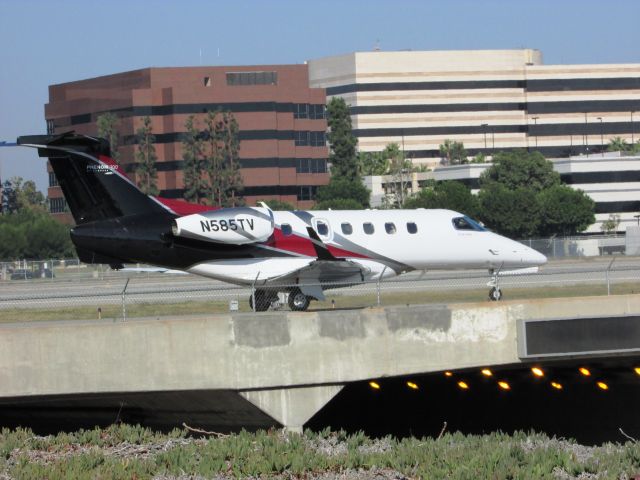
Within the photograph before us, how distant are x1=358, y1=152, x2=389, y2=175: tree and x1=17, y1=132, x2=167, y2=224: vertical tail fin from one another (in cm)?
11509

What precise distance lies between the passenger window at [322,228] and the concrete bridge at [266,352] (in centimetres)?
1110

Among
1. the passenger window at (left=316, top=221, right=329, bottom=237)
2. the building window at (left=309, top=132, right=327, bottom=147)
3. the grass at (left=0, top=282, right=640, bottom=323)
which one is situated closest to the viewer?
the grass at (left=0, top=282, right=640, bottom=323)

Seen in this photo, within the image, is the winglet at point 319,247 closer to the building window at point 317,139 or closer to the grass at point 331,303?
the grass at point 331,303

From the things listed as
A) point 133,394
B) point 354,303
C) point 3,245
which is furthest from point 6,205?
point 133,394

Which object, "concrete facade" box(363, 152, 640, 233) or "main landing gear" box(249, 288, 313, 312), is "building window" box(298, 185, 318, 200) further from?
"main landing gear" box(249, 288, 313, 312)

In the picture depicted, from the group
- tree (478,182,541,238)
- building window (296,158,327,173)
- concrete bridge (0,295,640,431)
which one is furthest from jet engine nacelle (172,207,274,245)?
building window (296,158,327,173)

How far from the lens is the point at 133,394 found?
21.0 meters

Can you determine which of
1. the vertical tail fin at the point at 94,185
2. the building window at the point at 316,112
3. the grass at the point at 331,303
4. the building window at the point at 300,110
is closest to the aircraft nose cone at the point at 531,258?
the grass at the point at 331,303

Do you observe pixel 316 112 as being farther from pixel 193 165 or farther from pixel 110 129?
pixel 110 129

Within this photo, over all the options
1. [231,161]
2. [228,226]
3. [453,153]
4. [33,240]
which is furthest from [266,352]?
[453,153]

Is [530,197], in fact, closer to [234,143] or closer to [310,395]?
[234,143]

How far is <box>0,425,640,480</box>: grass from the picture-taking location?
1761cm

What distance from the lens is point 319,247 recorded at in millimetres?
32656

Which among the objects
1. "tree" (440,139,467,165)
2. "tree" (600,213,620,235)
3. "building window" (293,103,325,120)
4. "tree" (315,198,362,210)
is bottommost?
"tree" (600,213,620,235)
